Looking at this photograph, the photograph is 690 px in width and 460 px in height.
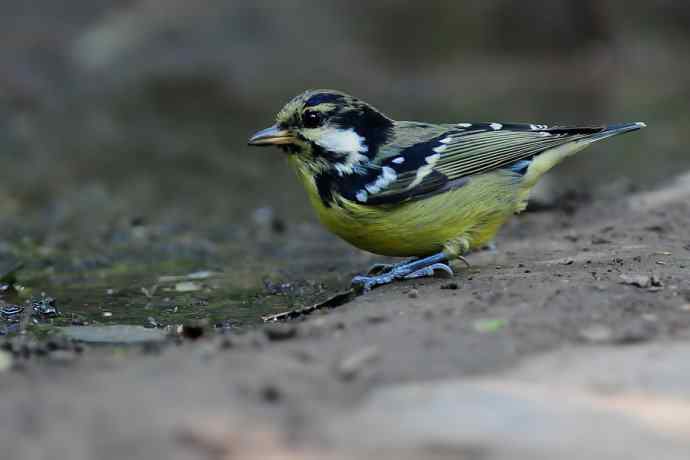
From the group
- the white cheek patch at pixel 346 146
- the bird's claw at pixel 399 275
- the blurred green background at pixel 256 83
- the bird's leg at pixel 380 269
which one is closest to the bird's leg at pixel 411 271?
the bird's claw at pixel 399 275

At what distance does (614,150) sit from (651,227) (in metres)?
5.49

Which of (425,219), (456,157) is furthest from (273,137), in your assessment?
(456,157)

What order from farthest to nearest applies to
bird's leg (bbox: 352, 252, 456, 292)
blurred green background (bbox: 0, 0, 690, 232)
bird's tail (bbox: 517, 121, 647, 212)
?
blurred green background (bbox: 0, 0, 690, 232), bird's tail (bbox: 517, 121, 647, 212), bird's leg (bbox: 352, 252, 456, 292)

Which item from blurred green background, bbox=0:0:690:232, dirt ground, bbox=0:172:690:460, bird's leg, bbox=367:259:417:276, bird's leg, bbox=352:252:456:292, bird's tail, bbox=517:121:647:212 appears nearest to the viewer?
dirt ground, bbox=0:172:690:460

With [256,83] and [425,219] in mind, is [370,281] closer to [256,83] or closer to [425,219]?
[425,219]

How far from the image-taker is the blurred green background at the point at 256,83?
10812 mm

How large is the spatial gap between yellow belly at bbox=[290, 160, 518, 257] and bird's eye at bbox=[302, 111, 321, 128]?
0.34m

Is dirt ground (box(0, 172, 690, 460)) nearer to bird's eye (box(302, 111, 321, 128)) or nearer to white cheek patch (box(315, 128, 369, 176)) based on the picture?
white cheek patch (box(315, 128, 369, 176))

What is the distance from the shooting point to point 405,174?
6406mm

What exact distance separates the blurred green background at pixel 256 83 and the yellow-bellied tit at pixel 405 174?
328 cm

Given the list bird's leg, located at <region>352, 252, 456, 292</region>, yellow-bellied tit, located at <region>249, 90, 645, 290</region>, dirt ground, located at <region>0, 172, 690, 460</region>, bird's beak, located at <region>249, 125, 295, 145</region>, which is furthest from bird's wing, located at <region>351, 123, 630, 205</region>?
dirt ground, located at <region>0, 172, 690, 460</region>

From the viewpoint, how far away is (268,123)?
12.6 meters

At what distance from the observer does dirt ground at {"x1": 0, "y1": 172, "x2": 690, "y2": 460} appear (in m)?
3.36

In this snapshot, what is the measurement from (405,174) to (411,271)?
647 mm
